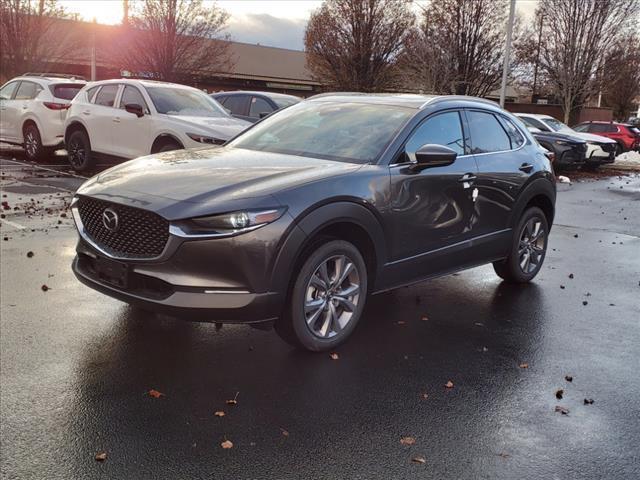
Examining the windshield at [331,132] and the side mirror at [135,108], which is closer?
the windshield at [331,132]

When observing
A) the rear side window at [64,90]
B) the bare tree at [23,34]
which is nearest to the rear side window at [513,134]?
the rear side window at [64,90]

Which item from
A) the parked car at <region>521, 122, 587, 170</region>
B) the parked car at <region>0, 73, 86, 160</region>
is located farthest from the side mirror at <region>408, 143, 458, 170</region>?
the parked car at <region>521, 122, 587, 170</region>

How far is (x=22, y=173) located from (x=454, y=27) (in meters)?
24.6

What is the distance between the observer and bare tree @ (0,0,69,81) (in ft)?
92.0

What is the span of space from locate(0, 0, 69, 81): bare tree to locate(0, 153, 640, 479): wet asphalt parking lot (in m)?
25.3

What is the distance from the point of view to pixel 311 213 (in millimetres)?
4195

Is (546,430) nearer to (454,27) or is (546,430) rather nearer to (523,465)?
(523,465)

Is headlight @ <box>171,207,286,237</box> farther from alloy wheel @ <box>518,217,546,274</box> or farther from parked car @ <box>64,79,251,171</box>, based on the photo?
parked car @ <box>64,79,251,171</box>

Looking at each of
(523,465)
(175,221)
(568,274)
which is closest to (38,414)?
(175,221)

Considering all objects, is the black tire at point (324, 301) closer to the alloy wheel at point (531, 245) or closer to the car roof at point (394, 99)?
the car roof at point (394, 99)

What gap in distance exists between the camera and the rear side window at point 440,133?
5148 millimetres

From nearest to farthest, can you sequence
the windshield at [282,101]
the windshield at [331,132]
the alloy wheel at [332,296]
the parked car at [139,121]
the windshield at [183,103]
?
1. the alloy wheel at [332,296]
2. the windshield at [331,132]
3. the parked car at [139,121]
4. the windshield at [183,103]
5. the windshield at [282,101]

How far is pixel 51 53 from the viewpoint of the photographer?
3031 cm

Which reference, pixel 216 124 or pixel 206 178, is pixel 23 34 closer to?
pixel 216 124
